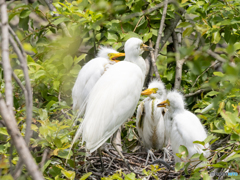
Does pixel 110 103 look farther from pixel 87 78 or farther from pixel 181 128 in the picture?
pixel 181 128

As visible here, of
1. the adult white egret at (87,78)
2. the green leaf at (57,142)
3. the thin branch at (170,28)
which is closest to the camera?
the green leaf at (57,142)

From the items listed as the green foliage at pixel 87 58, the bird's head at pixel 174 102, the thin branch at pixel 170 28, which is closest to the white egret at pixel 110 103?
the green foliage at pixel 87 58

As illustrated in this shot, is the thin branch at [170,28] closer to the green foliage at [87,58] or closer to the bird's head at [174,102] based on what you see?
the green foliage at [87,58]

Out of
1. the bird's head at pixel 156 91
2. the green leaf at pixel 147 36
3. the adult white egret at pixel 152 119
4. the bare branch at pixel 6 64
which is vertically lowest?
the adult white egret at pixel 152 119

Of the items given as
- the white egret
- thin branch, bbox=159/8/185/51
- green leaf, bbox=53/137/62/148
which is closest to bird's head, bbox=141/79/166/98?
the white egret

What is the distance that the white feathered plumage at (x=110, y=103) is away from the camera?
70.9 inches

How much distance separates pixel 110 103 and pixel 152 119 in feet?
2.22

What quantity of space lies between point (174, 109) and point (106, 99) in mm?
554

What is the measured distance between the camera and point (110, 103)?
1.85 metres

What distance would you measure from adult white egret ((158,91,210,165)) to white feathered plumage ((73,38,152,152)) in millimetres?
311

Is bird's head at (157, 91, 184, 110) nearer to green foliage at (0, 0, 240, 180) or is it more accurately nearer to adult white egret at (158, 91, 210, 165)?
adult white egret at (158, 91, 210, 165)

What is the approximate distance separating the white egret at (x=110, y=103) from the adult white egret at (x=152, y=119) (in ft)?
1.30

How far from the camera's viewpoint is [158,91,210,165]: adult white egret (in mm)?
1809

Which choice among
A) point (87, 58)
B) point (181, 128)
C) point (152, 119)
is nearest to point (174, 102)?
point (181, 128)
